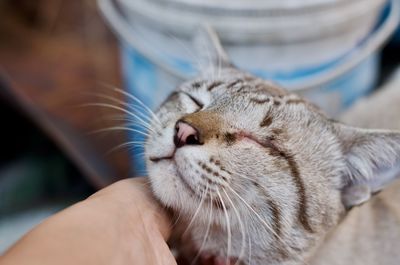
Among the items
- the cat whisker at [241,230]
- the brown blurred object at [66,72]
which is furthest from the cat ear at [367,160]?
the brown blurred object at [66,72]

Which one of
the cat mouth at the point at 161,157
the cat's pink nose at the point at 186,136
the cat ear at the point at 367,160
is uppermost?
the cat ear at the point at 367,160

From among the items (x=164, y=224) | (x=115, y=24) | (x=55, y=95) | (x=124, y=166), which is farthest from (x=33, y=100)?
(x=164, y=224)

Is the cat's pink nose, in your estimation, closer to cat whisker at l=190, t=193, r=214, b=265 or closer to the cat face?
the cat face

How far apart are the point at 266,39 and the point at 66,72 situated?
4.20 feet

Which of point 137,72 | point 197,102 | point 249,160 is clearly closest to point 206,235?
point 249,160

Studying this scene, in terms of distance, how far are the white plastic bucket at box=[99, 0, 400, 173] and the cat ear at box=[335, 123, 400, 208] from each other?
51cm

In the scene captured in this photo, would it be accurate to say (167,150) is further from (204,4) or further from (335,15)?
(335,15)

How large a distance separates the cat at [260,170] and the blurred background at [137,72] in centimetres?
25

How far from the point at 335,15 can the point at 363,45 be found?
0.27 metres

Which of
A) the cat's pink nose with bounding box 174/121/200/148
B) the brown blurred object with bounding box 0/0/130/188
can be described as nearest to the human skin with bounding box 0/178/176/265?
the cat's pink nose with bounding box 174/121/200/148

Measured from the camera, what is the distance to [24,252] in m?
0.85

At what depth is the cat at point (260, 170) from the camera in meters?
1.03

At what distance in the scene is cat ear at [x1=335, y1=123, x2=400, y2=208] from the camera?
3.76 ft

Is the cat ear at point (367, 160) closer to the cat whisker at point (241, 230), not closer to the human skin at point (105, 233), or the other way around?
the cat whisker at point (241, 230)
